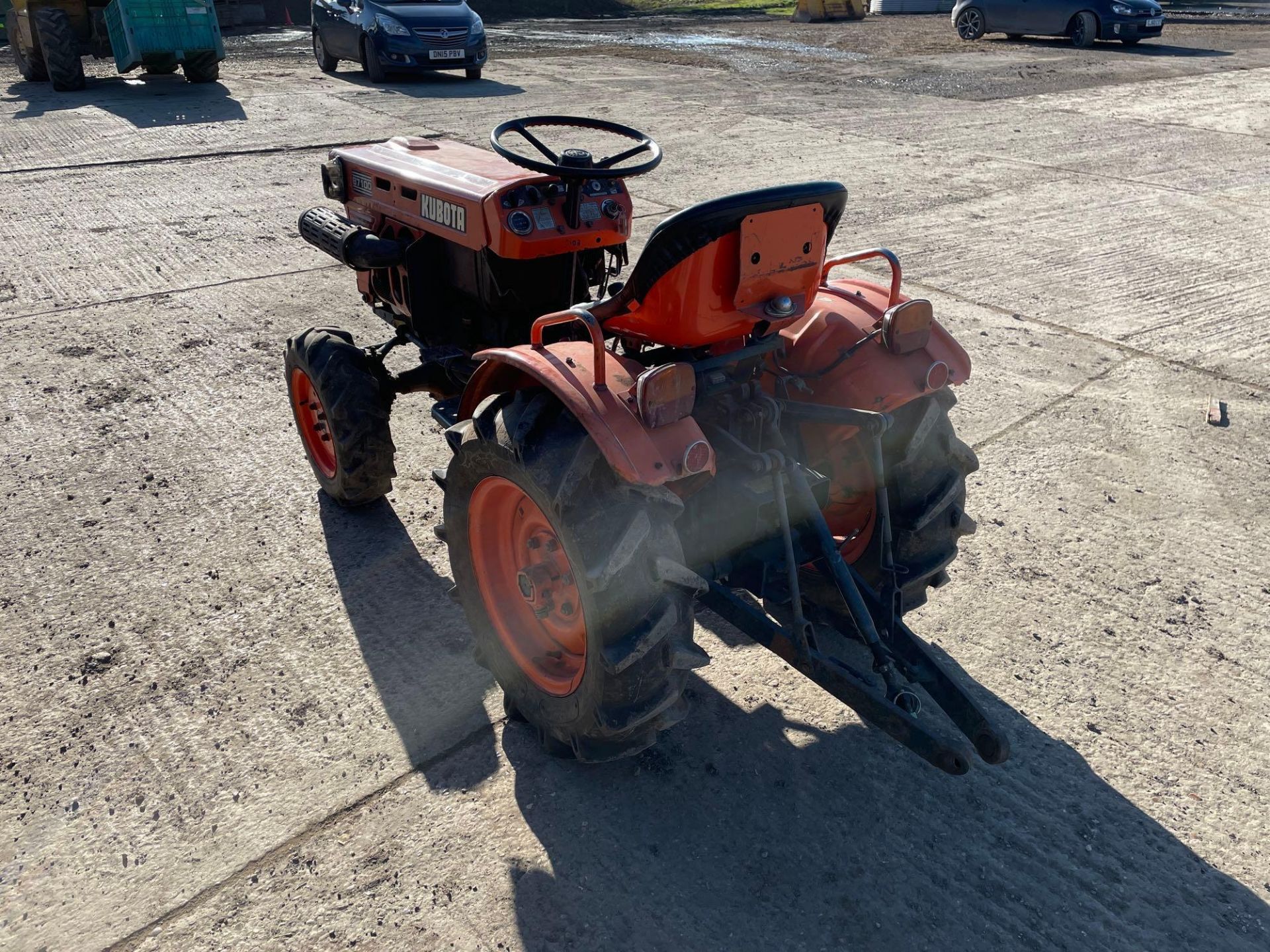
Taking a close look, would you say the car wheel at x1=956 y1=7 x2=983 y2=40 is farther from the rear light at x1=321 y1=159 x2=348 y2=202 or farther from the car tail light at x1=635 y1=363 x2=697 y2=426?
the car tail light at x1=635 y1=363 x2=697 y2=426

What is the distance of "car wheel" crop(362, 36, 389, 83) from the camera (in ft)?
44.8

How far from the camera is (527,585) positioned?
2.65m

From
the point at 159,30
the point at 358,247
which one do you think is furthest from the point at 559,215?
the point at 159,30

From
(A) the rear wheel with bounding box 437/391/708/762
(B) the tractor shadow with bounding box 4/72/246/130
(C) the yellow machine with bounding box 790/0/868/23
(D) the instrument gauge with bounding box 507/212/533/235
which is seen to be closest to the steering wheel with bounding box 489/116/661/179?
(D) the instrument gauge with bounding box 507/212/533/235

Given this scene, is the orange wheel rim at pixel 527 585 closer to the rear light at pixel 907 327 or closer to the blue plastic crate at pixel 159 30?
the rear light at pixel 907 327

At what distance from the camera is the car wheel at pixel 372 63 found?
538 inches

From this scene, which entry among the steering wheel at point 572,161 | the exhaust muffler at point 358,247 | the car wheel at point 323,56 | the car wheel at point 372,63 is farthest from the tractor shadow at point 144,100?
the steering wheel at point 572,161

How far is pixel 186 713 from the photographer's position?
285cm

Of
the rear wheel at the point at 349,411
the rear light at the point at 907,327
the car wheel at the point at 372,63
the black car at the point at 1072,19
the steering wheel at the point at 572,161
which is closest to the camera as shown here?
the rear light at the point at 907,327

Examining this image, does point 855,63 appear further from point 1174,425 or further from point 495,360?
point 495,360

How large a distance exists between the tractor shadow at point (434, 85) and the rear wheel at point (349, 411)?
999 centimetres

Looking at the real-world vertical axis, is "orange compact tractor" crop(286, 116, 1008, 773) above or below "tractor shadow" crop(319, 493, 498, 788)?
above

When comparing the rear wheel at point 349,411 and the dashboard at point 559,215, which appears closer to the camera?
the dashboard at point 559,215

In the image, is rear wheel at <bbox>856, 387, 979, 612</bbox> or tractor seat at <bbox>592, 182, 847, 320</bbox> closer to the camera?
tractor seat at <bbox>592, 182, 847, 320</bbox>
